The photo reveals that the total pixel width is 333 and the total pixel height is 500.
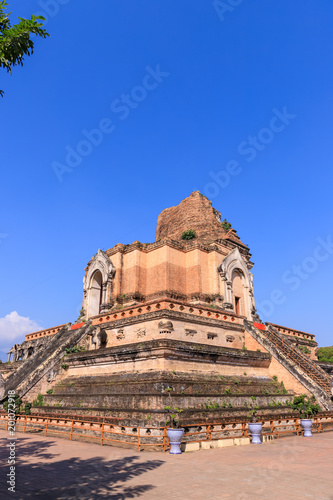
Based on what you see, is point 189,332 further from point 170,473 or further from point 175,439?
point 170,473

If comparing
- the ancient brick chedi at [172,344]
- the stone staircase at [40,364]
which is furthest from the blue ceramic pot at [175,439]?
the stone staircase at [40,364]

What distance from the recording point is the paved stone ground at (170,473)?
641 centimetres

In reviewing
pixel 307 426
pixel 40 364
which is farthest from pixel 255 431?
pixel 40 364

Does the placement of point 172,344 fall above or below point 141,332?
below

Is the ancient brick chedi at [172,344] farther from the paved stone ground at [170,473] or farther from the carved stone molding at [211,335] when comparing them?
the paved stone ground at [170,473]

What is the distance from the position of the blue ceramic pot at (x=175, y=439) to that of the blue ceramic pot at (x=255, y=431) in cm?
320

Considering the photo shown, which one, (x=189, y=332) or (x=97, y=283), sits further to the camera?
(x=97, y=283)

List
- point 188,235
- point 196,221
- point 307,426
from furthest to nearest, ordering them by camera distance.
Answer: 1. point 196,221
2. point 188,235
3. point 307,426

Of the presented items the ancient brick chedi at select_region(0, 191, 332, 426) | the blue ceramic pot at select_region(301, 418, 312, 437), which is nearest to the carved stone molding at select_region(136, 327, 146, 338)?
the ancient brick chedi at select_region(0, 191, 332, 426)

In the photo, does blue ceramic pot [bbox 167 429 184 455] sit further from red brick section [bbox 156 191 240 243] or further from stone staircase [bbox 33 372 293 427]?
red brick section [bbox 156 191 240 243]

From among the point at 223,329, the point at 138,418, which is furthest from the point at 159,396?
the point at 223,329

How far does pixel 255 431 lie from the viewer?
12188mm

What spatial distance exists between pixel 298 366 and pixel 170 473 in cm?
1235

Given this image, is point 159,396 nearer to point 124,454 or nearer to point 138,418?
point 138,418
